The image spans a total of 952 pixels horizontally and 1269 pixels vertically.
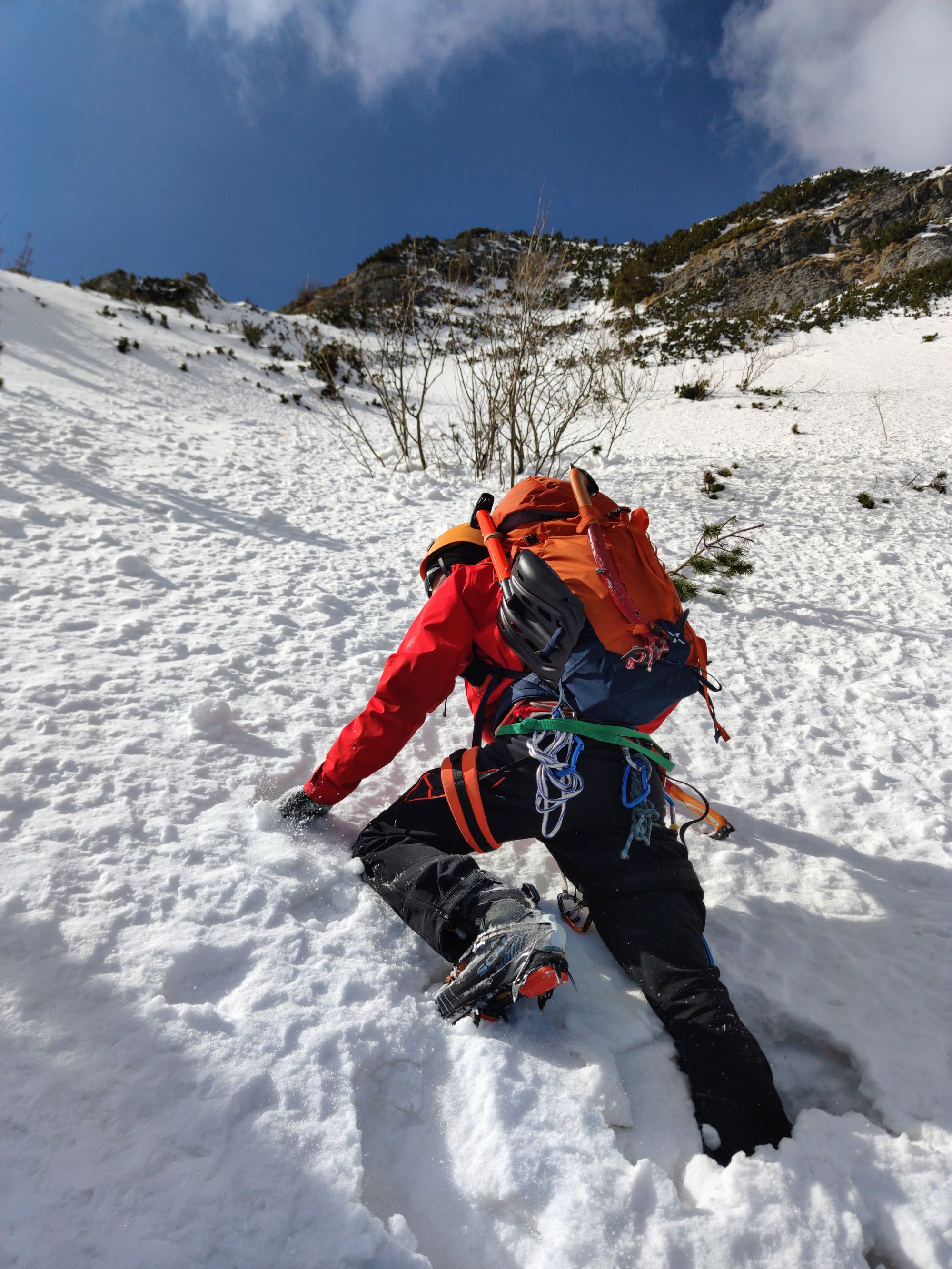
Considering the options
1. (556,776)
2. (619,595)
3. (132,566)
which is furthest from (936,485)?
(132,566)

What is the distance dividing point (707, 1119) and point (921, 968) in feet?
3.25

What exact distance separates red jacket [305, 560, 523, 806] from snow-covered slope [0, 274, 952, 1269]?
351 millimetres

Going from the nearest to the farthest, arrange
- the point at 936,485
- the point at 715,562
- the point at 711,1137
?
the point at 711,1137 → the point at 715,562 → the point at 936,485

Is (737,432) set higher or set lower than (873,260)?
lower

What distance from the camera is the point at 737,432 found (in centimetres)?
967

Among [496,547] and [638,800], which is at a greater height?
[496,547]

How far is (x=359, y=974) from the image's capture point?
5.10 feet

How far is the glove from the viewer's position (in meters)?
2.02

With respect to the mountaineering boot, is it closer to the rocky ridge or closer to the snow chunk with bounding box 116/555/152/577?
the snow chunk with bounding box 116/555/152/577

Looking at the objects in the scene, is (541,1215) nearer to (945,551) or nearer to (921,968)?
(921,968)

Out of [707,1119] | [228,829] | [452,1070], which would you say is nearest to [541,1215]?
[452,1070]

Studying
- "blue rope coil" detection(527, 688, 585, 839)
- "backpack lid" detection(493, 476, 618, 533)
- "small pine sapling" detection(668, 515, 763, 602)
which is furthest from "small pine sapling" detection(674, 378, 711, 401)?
"blue rope coil" detection(527, 688, 585, 839)

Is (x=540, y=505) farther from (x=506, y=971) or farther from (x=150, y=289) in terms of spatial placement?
(x=150, y=289)

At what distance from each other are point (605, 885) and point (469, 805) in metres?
0.45
